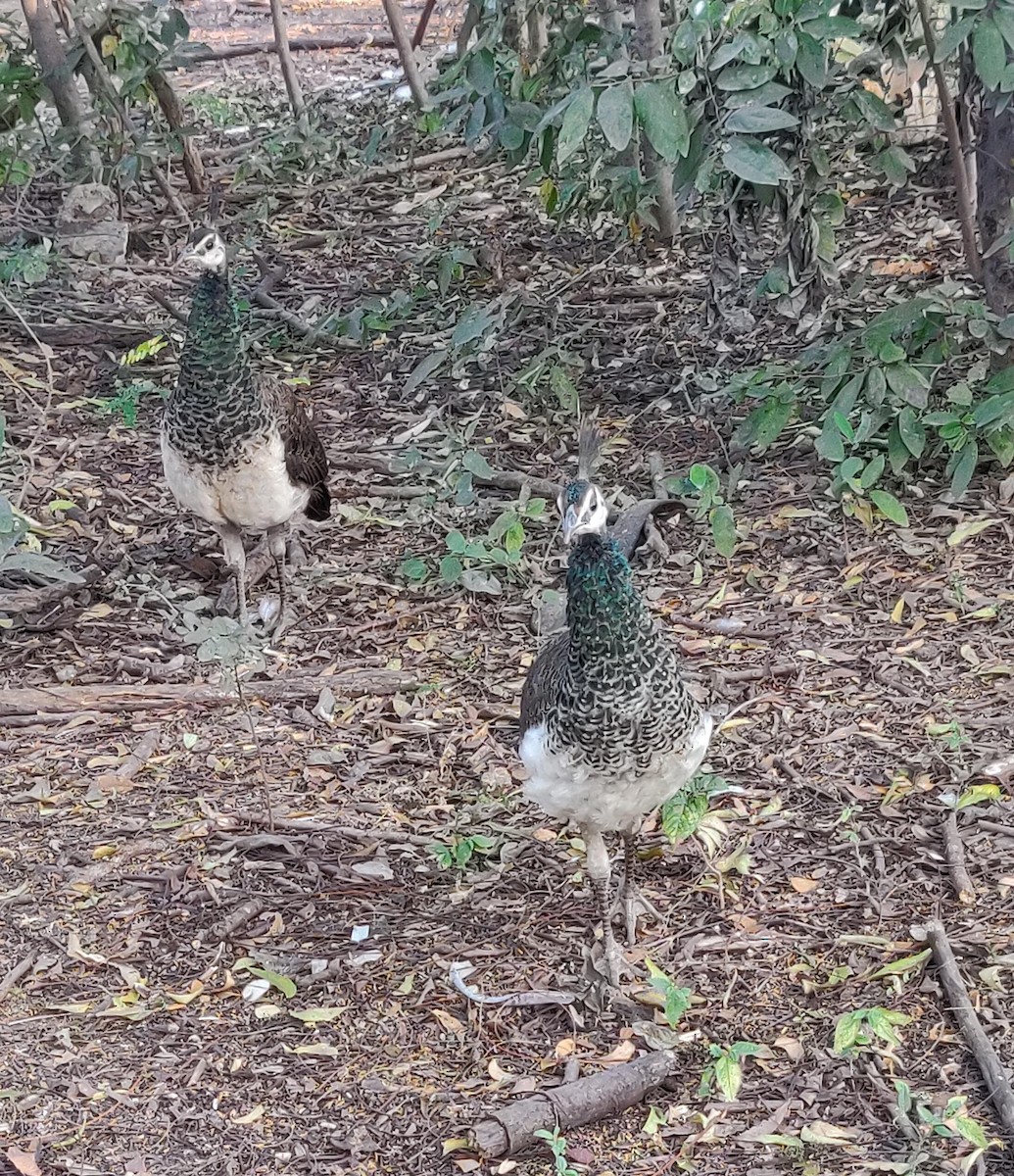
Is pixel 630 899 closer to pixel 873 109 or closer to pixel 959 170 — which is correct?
pixel 873 109

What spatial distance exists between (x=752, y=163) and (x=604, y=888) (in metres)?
2.29

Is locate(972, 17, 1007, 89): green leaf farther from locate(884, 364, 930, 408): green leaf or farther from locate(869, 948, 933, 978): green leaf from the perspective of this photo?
locate(869, 948, 933, 978): green leaf

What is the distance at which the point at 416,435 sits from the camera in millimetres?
6953

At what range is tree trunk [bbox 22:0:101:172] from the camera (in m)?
8.68

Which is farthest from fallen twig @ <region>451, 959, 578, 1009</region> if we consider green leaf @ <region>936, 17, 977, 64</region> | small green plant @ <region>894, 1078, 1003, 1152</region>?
green leaf @ <region>936, 17, 977, 64</region>

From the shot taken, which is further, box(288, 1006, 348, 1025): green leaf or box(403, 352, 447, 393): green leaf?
box(403, 352, 447, 393): green leaf

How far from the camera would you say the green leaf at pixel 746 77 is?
480 cm

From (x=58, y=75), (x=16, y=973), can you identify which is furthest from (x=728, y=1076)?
(x=58, y=75)

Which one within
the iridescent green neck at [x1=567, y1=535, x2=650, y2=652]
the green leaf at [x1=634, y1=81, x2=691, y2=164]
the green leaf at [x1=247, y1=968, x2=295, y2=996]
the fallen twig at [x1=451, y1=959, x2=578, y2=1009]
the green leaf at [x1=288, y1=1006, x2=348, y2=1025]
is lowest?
the fallen twig at [x1=451, y1=959, x2=578, y2=1009]

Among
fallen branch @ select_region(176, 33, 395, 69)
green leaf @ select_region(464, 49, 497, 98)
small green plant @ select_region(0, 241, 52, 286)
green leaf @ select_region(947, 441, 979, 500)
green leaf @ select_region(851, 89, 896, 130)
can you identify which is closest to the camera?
green leaf @ select_region(947, 441, 979, 500)

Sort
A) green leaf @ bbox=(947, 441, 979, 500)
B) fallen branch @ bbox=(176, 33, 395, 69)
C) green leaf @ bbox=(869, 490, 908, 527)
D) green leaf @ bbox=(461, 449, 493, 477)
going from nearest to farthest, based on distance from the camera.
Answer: green leaf @ bbox=(947, 441, 979, 500), green leaf @ bbox=(869, 490, 908, 527), green leaf @ bbox=(461, 449, 493, 477), fallen branch @ bbox=(176, 33, 395, 69)

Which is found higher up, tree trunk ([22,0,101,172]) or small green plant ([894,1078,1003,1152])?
tree trunk ([22,0,101,172])

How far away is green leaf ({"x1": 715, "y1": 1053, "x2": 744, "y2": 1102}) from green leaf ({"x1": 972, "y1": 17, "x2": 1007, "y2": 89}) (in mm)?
2895

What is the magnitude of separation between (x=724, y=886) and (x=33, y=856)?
77.8 inches
